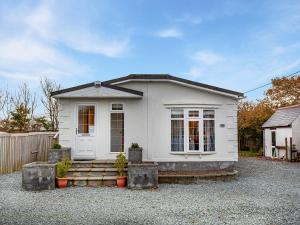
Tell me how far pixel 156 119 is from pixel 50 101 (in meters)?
18.5

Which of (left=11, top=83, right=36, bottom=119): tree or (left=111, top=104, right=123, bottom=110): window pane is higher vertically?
(left=11, top=83, right=36, bottom=119): tree

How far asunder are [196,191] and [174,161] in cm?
306

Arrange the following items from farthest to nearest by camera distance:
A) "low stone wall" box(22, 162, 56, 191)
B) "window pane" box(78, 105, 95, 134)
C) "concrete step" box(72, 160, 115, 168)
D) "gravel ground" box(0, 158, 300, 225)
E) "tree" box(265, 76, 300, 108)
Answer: "tree" box(265, 76, 300, 108), "window pane" box(78, 105, 95, 134), "concrete step" box(72, 160, 115, 168), "low stone wall" box(22, 162, 56, 191), "gravel ground" box(0, 158, 300, 225)

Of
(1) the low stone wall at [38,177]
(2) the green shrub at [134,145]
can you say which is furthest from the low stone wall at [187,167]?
(1) the low stone wall at [38,177]

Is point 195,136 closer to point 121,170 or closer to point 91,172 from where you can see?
point 121,170

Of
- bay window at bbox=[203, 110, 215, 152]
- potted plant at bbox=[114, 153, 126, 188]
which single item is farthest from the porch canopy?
bay window at bbox=[203, 110, 215, 152]

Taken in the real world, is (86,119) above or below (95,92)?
below

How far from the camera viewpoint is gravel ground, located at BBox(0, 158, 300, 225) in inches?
244

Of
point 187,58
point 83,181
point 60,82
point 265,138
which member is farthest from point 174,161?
point 60,82

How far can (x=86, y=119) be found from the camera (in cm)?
1230

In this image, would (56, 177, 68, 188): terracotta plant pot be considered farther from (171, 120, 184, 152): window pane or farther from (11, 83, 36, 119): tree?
(11, 83, 36, 119): tree

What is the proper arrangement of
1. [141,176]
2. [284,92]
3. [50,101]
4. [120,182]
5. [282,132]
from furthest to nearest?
[284,92] < [50,101] < [282,132] < [120,182] < [141,176]

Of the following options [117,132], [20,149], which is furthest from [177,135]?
[20,149]

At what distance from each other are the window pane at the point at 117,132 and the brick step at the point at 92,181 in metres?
2.42
